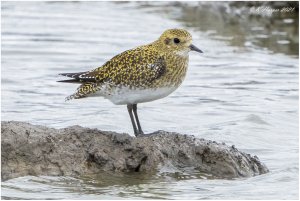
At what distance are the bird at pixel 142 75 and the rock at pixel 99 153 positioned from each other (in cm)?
41

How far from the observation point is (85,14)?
21.0m

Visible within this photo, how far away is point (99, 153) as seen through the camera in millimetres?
8680

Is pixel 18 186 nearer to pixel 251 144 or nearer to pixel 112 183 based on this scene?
pixel 112 183

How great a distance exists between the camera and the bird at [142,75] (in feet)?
29.8

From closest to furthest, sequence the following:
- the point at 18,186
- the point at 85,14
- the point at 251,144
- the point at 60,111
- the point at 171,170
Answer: the point at 18,186, the point at 171,170, the point at 251,144, the point at 60,111, the point at 85,14

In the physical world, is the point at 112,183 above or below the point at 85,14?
below

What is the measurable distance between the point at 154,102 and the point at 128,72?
517cm

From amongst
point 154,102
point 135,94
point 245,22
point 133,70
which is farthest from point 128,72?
point 245,22

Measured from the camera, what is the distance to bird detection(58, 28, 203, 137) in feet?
29.8

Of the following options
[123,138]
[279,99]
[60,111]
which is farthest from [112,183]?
[279,99]

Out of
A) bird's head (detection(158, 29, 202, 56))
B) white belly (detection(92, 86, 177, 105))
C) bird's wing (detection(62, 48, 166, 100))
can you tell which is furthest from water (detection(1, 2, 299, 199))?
bird's head (detection(158, 29, 202, 56))

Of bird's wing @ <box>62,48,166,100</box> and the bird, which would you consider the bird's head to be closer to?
the bird

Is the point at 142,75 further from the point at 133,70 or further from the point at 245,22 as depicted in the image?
the point at 245,22

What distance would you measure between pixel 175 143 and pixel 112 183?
2.82 ft
